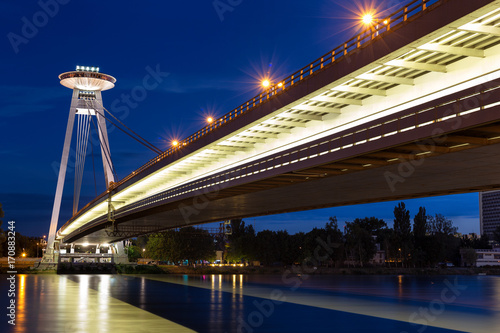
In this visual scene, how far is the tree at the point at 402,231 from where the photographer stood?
4820 inches

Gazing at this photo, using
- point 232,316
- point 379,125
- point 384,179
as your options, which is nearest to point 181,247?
point 384,179

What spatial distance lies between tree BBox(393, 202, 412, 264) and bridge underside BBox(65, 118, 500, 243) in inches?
2881

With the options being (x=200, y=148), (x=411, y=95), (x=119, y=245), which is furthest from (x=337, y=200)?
(x=119, y=245)

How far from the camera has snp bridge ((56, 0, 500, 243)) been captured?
19.7 m

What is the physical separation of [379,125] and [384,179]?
11178mm

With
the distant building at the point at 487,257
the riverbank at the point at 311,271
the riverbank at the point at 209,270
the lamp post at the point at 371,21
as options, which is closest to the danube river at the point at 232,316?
the lamp post at the point at 371,21

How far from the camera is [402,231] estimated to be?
127 metres

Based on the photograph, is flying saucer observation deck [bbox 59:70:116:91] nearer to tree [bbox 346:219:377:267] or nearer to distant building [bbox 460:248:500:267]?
tree [bbox 346:219:377:267]

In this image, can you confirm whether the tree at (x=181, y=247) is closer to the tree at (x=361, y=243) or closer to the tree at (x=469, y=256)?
the tree at (x=361, y=243)

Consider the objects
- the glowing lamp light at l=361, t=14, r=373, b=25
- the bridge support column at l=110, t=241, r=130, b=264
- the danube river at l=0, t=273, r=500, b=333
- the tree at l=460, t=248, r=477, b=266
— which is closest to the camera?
the danube river at l=0, t=273, r=500, b=333

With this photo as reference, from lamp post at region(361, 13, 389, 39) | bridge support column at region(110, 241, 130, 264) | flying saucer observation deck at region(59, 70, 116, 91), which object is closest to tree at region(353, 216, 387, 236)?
bridge support column at region(110, 241, 130, 264)

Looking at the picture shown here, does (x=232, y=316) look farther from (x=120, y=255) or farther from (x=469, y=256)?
(x=469, y=256)

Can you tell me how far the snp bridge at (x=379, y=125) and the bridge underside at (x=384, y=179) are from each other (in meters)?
0.07

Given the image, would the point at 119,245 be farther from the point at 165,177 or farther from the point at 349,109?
the point at 349,109
